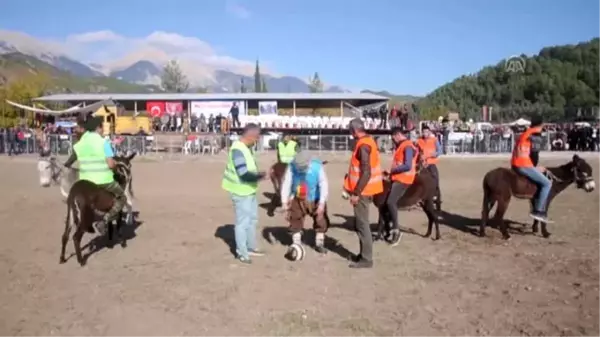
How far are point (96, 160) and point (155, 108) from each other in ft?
136

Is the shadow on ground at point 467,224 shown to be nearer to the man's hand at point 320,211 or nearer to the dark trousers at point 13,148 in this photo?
the man's hand at point 320,211

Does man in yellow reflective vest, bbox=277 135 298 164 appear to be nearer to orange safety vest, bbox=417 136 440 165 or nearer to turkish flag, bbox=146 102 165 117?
orange safety vest, bbox=417 136 440 165

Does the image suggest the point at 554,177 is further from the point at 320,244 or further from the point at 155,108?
the point at 155,108

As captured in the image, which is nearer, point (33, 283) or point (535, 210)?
point (33, 283)

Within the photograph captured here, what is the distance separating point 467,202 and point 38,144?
29.2 metres

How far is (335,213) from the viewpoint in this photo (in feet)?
45.6

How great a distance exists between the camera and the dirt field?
240 inches

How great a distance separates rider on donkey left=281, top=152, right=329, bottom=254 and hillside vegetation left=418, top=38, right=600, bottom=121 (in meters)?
74.1

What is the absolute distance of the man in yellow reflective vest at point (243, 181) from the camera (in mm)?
8508

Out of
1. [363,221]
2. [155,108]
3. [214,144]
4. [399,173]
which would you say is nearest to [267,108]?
[155,108]

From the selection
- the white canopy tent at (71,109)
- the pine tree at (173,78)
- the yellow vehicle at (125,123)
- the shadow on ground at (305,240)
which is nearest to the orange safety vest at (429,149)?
the shadow on ground at (305,240)

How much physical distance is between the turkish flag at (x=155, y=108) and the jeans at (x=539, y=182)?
41.4 m

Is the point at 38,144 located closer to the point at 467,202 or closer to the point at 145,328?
the point at 467,202

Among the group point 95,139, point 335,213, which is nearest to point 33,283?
point 95,139
